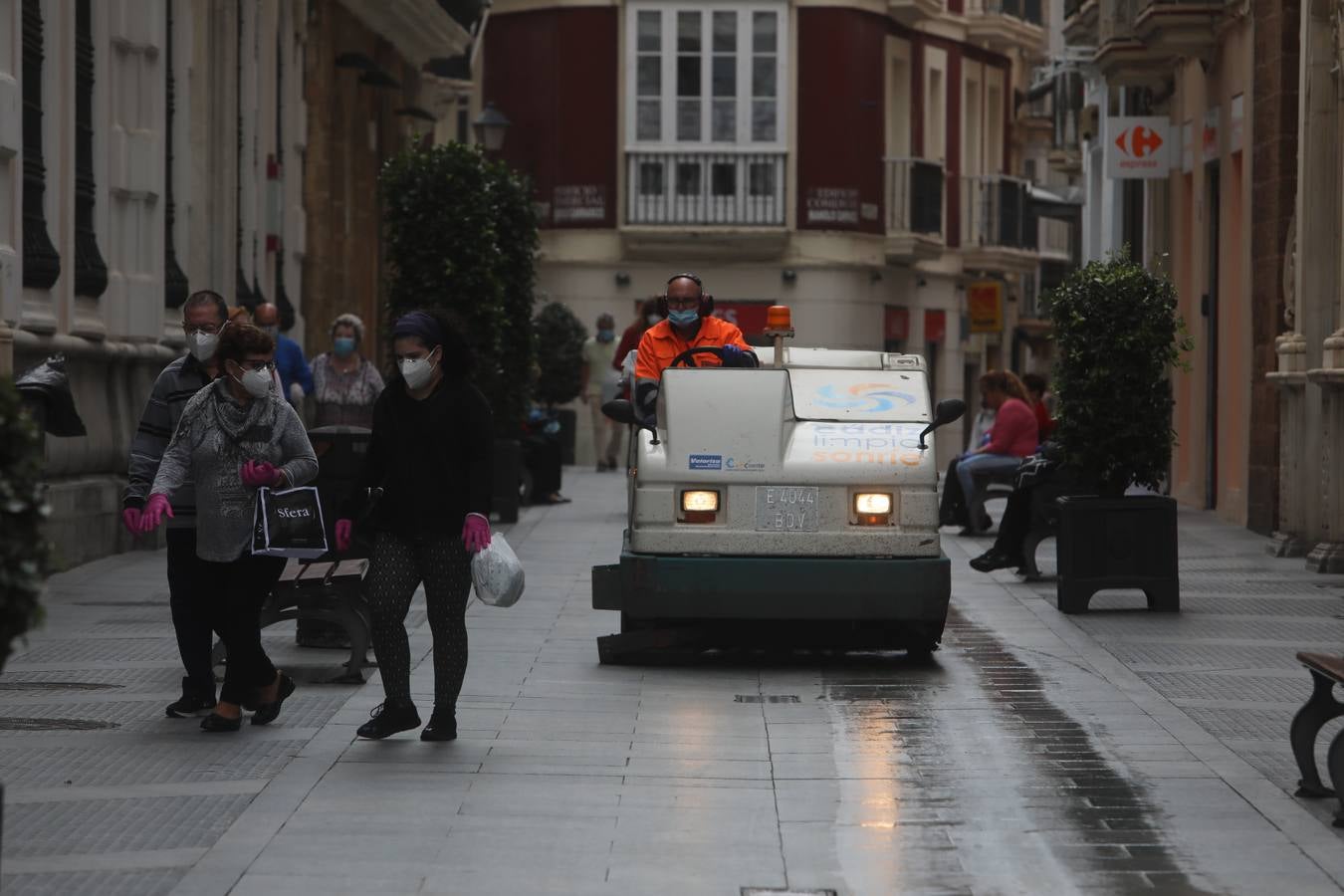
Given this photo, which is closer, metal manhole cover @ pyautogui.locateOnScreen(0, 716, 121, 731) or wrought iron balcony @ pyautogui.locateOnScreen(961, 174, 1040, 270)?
metal manhole cover @ pyautogui.locateOnScreen(0, 716, 121, 731)

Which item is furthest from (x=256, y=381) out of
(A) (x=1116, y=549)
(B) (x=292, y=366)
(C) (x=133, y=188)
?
(C) (x=133, y=188)

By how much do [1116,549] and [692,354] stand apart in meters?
3.48

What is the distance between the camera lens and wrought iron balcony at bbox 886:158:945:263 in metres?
46.0

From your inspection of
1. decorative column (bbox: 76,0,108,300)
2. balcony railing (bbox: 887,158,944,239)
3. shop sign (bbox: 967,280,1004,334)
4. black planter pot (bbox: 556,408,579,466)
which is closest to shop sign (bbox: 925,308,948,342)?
balcony railing (bbox: 887,158,944,239)

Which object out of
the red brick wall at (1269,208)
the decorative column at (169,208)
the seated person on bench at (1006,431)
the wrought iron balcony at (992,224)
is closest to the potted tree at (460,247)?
the decorative column at (169,208)

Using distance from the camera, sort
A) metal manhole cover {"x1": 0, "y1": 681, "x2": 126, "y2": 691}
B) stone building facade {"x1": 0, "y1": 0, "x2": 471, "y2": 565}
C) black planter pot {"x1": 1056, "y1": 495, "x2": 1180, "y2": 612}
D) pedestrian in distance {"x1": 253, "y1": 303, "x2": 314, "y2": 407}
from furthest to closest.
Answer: pedestrian in distance {"x1": 253, "y1": 303, "x2": 314, "y2": 407}
stone building facade {"x1": 0, "y1": 0, "x2": 471, "y2": 565}
black planter pot {"x1": 1056, "y1": 495, "x2": 1180, "y2": 612}
metal manhole cover {"x1": 0, "y1": 681, "x2": 126, "y2": 691}

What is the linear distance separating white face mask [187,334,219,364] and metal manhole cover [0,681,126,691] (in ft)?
5.25

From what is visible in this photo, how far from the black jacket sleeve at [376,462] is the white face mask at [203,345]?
1159mm

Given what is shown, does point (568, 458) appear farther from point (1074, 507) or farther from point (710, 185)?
point (1074, 507)

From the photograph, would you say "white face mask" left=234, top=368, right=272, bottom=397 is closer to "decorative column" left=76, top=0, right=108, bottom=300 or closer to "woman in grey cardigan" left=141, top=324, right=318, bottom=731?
"woman in grey cardigan" left=141, top=324, right=318, bottom=731

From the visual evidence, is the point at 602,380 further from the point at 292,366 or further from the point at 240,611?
the point at 240,611

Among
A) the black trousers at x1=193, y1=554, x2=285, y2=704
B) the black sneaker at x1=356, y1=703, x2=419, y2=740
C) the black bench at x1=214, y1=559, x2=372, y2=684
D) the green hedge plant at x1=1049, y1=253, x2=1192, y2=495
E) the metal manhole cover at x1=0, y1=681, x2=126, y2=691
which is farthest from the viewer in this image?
the green hedge plant at x1=1049, y1=253, x2=1192, y2=495

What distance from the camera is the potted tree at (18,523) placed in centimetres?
517

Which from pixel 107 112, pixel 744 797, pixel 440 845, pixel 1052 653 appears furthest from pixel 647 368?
pixel 107 112
